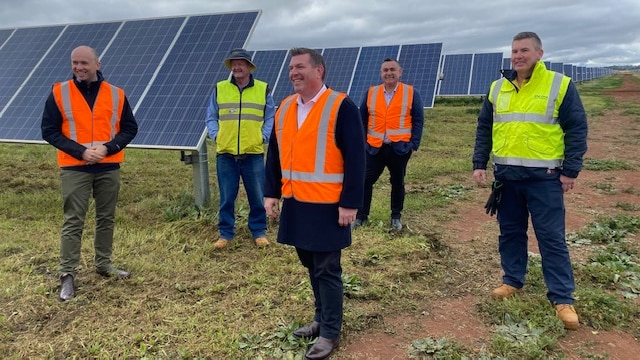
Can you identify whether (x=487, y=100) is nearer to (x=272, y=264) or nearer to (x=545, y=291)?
(x=545, y=291)

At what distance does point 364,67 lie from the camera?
1675cm

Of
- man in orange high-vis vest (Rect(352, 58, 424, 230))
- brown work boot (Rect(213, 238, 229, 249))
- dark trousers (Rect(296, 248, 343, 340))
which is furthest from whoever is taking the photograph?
man in orange high-vis vest (Rect(352, 58, 424, 230))

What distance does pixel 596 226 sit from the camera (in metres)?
5.84

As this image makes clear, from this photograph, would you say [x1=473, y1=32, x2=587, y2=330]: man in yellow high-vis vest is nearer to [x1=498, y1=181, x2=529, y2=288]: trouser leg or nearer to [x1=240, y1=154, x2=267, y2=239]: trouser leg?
[x1=498, y1=181, x2=529, y2=288]: trouser leg

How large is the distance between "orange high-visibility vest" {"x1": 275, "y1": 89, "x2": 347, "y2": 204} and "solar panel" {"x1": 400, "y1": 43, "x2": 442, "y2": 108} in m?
12.6

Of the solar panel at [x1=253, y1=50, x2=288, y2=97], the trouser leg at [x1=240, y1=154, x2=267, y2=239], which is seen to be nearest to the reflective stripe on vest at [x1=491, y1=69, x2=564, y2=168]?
the trouser leg at [x1=240, y1=154, x2=267, y2=239]

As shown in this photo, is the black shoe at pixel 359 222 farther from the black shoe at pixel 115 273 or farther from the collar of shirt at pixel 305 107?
the collar of shirt at pixel 305 107

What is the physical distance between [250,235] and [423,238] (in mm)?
1973

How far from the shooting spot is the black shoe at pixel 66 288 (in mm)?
4008

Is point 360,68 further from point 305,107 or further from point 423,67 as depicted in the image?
point 305,107

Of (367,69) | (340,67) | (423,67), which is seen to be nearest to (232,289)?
(367,69)

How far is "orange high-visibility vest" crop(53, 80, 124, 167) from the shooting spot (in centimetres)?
402

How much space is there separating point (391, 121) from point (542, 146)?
2171 millimetres

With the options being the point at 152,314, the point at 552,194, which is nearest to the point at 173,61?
the point at 152,314
